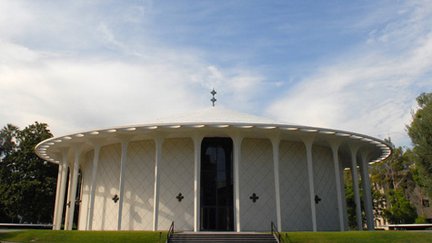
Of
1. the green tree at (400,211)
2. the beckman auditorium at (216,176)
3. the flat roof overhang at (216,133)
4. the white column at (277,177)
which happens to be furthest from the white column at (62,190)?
the green tree at (400,211)

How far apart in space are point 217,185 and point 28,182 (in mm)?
22669

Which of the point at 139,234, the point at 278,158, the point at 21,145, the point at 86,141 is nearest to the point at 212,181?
the point at 278,158

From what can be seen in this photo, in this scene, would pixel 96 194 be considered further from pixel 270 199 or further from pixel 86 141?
pixel 270 199

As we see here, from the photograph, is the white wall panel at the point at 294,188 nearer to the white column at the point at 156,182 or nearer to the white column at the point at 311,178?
the white column at the point at 311,178

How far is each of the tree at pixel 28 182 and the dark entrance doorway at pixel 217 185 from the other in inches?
844

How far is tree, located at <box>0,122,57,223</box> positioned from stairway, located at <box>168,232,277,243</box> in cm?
2483

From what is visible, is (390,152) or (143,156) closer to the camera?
(143,156)

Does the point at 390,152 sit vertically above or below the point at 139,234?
above

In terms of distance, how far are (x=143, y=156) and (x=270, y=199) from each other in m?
8.27

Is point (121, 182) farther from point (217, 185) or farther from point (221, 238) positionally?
point (221, 238)

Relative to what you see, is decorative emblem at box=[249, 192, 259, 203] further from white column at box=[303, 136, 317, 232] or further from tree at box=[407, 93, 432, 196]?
tree at box=[407, 93, 432, 196]

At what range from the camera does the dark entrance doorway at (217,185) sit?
23359mm

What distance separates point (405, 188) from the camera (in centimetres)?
5497

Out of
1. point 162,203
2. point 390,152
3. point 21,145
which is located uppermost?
point 21,145
